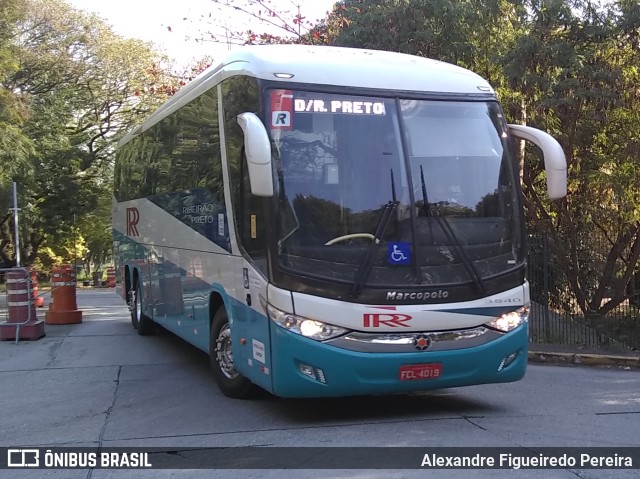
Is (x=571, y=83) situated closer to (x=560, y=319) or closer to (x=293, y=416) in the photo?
(x=560, y=319)

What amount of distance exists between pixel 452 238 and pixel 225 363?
9.60ft

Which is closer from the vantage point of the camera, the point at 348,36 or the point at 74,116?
the point at 348,36

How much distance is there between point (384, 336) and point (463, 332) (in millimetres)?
780

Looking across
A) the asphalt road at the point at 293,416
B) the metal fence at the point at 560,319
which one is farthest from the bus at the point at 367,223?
the metal fence at the point at 560,319

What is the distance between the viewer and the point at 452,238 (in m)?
6.59

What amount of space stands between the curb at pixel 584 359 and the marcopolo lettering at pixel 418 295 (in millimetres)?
5289

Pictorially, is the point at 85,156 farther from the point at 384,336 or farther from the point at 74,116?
the point at 384,336

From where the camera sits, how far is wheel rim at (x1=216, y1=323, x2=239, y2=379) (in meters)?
7.77

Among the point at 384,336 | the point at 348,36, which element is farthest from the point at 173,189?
Answer: the point at 348,36

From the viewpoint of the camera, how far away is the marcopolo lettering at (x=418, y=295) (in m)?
6.33

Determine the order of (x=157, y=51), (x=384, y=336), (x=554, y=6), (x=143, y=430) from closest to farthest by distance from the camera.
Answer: (x=384, y=336) → (x=143, y=430) → (x=554, y=6) → (x=157, y=51)

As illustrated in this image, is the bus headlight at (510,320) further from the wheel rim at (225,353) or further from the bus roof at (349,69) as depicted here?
the wheel rim at (225,353)

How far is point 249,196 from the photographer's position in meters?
6.85

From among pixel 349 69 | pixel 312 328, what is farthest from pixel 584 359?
pixel 349 69
